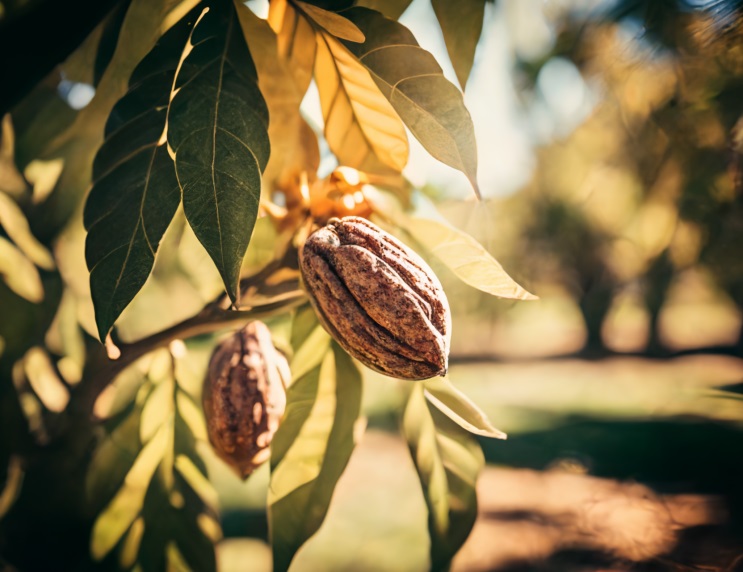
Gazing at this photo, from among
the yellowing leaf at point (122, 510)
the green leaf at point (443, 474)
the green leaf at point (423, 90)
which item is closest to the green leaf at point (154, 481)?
the yellowing leaf at point (122, 510)

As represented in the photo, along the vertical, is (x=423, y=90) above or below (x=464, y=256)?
above

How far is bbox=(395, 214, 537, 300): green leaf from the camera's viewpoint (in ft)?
1.50

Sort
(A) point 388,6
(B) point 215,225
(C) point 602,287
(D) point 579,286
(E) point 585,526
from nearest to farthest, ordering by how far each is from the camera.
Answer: (B) point 215,225 < (A) point 388,6 < (E) point 585,526 < (D) point 579,286 < (C) point 602,287

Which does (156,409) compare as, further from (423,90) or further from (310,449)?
(423,90)

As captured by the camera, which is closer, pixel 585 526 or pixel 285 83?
pixel 285 83

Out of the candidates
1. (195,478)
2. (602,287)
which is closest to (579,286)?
(602,287)

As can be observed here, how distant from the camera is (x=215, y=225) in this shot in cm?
38

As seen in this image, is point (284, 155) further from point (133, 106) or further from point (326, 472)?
point (326, 472)

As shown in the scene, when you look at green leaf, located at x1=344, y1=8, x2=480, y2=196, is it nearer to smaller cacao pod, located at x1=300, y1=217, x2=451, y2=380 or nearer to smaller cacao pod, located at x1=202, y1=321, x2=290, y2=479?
smaller cacao pod, located at x1=300, y1=217, x2=451, y2=380

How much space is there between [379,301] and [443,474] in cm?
24

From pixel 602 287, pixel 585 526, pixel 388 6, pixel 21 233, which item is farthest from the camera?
pixel 602 287

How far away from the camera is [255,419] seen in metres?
0.56

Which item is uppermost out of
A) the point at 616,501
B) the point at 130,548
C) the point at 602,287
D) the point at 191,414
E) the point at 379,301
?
the point at 379,301

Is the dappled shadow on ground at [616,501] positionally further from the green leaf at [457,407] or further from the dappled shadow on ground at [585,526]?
the green leaf at [457,407]
